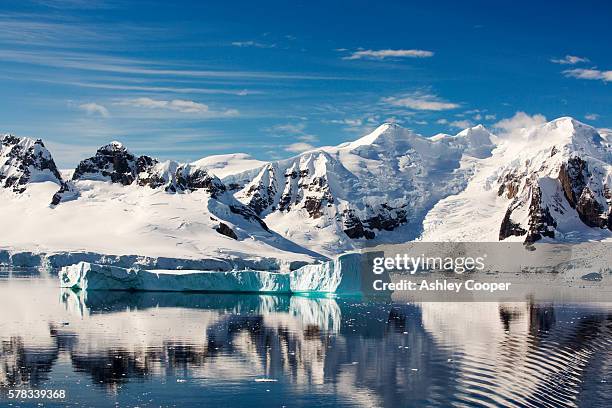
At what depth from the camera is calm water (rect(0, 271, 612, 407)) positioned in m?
30.2

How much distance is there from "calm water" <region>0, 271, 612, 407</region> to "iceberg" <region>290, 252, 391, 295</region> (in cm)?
1288

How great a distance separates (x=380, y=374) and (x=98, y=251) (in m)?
98.1

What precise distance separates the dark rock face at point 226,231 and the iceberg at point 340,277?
6568 cm

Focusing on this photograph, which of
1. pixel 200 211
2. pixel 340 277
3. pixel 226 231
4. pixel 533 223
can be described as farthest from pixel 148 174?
pixel 340 277

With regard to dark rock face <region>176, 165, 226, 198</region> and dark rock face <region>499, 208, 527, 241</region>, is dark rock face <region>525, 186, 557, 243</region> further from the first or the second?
dark rock face <region>176, 165, 226, 198</region>

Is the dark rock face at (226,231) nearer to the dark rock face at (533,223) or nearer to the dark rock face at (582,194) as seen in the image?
the dark rock face at (533,223)

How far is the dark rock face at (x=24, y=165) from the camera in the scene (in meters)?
193

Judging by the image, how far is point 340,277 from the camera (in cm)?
7969

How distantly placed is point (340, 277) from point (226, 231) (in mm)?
73934

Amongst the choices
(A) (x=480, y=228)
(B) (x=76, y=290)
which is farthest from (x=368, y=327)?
(A) (x=480, y=228)

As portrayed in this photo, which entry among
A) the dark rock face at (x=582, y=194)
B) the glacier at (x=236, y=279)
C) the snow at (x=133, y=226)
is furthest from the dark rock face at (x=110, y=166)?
the dark rock face at (x=582, y=194)

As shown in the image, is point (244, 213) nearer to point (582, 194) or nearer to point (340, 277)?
point (582, 194)

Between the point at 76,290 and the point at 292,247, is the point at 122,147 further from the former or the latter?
the point at 76,290

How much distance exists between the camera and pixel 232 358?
38125mm
